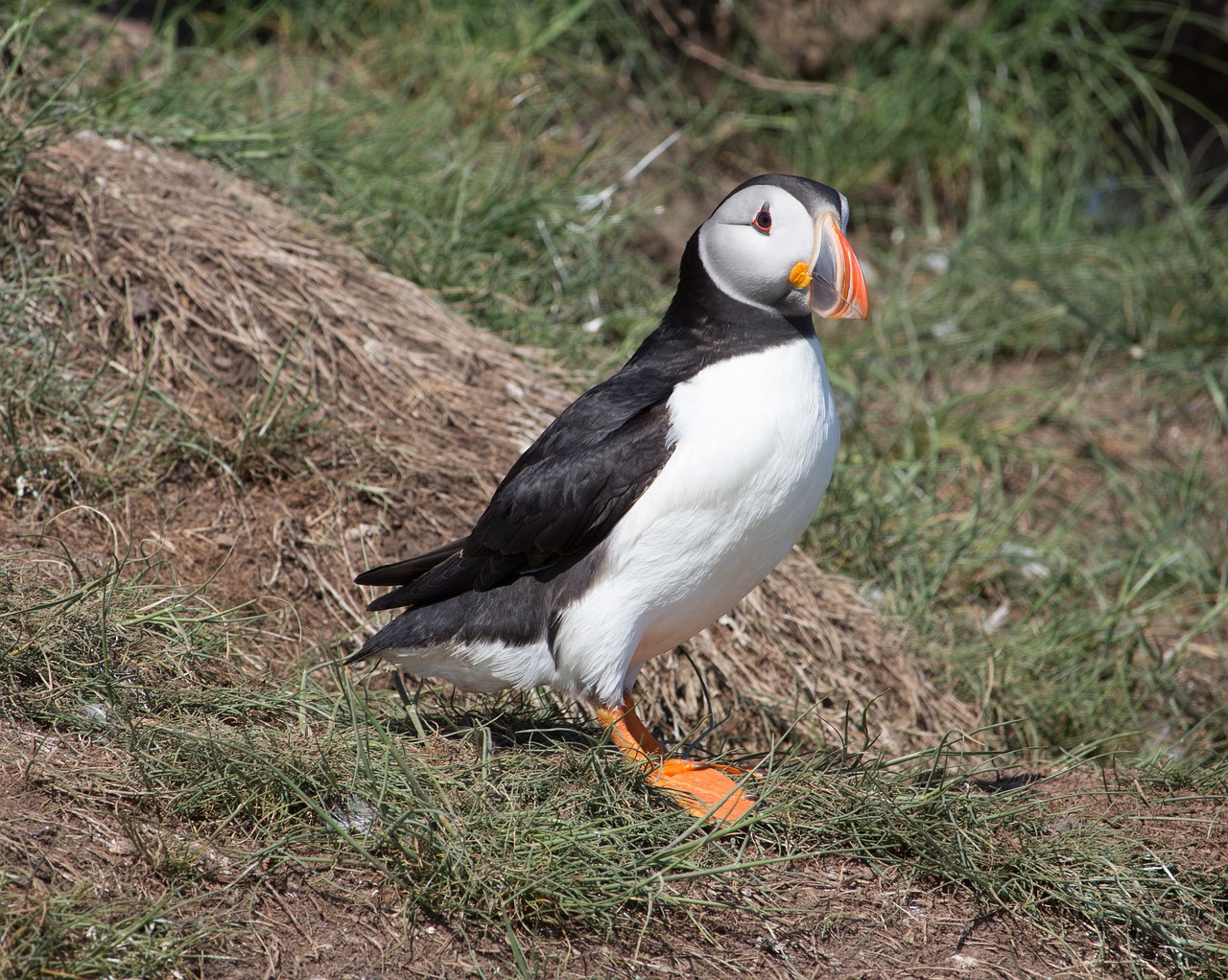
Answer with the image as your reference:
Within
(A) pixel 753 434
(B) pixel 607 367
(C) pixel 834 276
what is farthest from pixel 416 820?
(B) pixel 607 367

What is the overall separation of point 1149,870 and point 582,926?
136cm

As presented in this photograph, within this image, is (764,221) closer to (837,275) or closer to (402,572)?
(837,275)

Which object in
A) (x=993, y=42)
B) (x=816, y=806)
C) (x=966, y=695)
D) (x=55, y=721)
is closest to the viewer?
(x=55, y=721)

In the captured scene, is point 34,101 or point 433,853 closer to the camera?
point 433,853

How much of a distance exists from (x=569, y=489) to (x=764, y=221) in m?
0.83

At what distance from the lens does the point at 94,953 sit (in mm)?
2191

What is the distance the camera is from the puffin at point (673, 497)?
9.74ft

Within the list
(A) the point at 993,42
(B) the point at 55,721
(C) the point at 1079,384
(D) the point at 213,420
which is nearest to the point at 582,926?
(B) the point at 55,721

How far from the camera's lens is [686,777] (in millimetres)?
2998

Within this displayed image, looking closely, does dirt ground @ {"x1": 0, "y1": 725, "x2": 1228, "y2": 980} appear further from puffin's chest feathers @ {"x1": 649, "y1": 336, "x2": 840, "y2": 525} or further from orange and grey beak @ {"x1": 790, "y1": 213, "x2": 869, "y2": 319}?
orange and grey beak @ {"x1": 790, "y1": 213, "x2": 869, "y2": 319}

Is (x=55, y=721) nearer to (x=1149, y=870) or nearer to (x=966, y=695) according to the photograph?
(x=1149, y=870)

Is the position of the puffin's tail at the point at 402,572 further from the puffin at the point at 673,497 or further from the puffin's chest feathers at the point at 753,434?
the puffin's chest feathers at the point at 753,434

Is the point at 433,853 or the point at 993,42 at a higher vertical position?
the point at 993,42

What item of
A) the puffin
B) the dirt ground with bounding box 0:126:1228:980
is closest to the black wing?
the puffin
